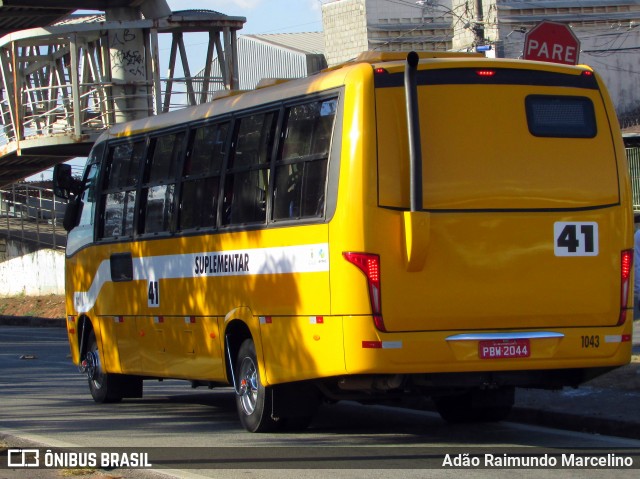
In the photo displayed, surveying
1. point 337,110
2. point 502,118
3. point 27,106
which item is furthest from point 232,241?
point 27,106

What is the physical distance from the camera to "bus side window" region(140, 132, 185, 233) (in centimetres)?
1188

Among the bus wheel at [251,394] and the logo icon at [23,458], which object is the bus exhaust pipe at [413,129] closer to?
the bus wheel at [251,394]

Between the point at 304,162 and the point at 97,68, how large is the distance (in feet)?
73.2

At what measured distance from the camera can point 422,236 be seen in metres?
8.85

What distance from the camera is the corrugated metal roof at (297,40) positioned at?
66.2 m

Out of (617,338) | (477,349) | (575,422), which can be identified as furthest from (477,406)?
(477,349)

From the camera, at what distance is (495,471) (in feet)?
27.3

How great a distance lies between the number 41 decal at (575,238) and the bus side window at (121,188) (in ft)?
16.7

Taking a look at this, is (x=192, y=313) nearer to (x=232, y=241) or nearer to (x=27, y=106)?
(x=232, y=241)

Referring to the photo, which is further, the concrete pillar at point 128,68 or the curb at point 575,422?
the concrete pillar at point 128,68

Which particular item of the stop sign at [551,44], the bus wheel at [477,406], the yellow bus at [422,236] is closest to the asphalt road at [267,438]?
the bus wheel at [477,406]

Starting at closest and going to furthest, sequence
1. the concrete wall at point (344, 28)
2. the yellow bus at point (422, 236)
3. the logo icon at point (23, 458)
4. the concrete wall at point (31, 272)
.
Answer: the logo icon at point (23, 458) → the yellow bus at point (422, 236) → the concrete wall at point (31, 272) → the concrete wall at point (344, 28)

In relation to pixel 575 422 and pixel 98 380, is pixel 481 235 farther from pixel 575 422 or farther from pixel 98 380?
pixel 98 380

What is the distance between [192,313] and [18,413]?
2208 millimetres
